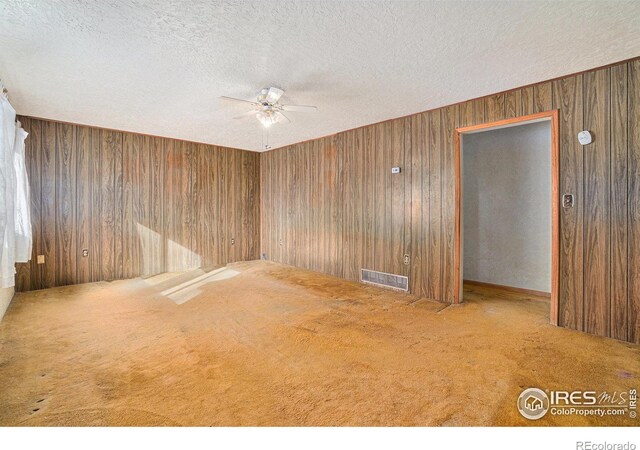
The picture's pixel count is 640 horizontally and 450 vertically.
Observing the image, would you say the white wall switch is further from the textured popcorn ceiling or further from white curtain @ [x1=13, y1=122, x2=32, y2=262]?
white curtain @ [x1=13, y1=122, x2=32, y2=262]

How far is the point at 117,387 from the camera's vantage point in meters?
1.90

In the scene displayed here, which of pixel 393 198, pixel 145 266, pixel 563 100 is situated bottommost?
pixel 145 266

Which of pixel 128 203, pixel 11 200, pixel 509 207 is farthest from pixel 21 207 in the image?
pixel 509 207

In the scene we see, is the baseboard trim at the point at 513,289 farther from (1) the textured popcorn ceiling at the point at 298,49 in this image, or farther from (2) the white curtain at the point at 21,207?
(2) the white curtain at the point at 21,207

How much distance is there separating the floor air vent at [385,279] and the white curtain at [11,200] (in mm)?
3868

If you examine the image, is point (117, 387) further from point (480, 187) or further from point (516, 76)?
point (480, 187)

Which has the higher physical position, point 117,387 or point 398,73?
point 398,73

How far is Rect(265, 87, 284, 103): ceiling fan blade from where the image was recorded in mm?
2926

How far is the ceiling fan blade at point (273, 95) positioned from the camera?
9.60 ft

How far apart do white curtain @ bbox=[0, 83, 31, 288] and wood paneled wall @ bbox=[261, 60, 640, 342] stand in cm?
373

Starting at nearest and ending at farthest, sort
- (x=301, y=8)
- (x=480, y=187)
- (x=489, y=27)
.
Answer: (x=301, y=8)
(x=489, y=27)
(x=480, y=187)
